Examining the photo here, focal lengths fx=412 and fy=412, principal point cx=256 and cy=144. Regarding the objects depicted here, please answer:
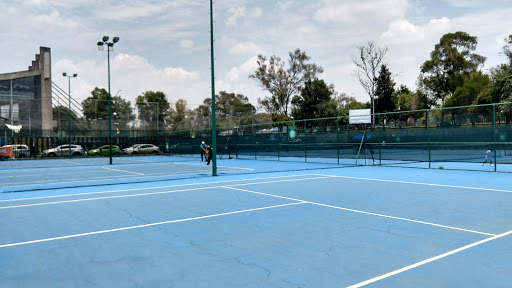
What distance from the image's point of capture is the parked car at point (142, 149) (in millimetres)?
48969

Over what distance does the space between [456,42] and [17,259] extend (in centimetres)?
8050

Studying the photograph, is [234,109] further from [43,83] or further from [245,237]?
[245,237]

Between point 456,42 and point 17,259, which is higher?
point 456,42

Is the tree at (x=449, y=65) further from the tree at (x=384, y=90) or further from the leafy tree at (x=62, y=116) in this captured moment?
the leafy tree at (x=62, y=116)

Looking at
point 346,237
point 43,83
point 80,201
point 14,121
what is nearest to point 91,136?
point 14,121

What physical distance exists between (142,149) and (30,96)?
68.5ft

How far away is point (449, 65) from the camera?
71875 millimetres

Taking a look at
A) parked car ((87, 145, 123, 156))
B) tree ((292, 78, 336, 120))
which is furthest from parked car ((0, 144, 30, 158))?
tree ((292, 78, 336, 120))

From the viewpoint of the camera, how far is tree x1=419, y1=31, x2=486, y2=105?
71062 millimetres

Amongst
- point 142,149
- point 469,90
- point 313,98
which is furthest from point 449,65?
point 142,149

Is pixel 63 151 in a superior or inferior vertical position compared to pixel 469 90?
inferior

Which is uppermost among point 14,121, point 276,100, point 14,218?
point 276,100

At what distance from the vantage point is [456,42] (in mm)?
73375

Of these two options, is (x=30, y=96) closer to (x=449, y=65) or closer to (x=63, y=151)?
(x=63, y=151)
